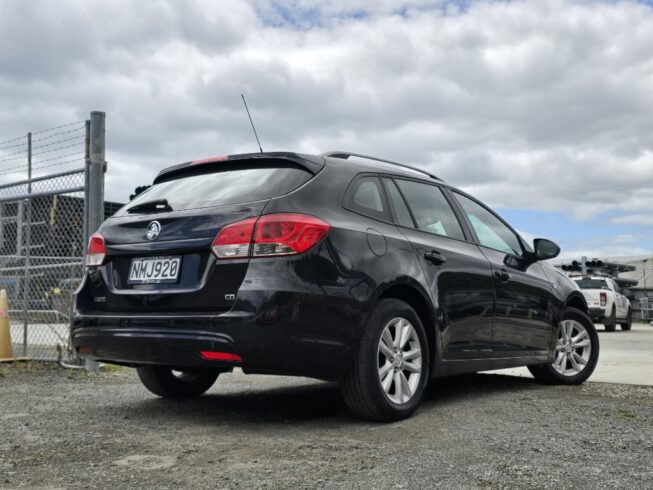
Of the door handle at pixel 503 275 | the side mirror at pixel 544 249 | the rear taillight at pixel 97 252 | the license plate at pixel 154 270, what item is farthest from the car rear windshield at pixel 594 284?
the license plate at pixel 154 270

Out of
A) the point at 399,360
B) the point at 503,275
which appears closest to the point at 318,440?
the point at 399,360

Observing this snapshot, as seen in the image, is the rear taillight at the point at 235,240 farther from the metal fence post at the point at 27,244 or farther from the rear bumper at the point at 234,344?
the metal fence post at the point at 27,244

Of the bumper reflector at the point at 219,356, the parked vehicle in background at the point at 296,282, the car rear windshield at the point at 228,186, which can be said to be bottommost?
the bumper reflector at the point at 219,356

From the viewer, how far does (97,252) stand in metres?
4.82

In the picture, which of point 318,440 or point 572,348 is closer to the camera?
point 318,440

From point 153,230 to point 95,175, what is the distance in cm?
333

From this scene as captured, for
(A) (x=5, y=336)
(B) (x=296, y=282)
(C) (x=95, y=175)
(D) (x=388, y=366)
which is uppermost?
(C) (x=95, y=175)

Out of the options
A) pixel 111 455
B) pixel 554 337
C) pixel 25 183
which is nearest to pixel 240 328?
pixel 111 455

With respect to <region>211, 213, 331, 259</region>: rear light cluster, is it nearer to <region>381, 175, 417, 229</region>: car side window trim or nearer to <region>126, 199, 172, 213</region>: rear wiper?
<region>126, 199, 172, 213</region>: rear wiper

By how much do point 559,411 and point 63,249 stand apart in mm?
5456

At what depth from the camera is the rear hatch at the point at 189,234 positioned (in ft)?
13.8

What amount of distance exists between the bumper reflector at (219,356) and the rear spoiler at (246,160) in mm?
1200

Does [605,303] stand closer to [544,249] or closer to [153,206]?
[544,249]

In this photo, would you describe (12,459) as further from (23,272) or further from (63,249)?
(23,272)
